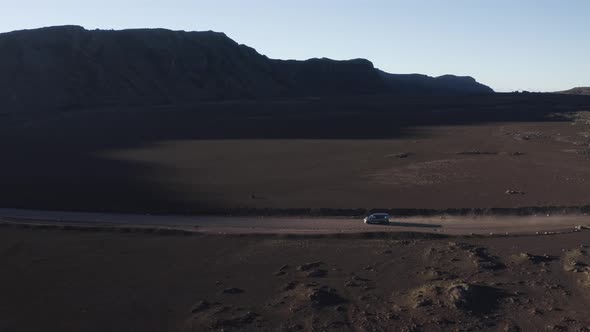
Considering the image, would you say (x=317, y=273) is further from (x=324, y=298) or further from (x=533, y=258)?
(x=533, y=258)

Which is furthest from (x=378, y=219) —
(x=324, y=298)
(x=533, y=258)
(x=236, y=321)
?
(x=236, y=321)

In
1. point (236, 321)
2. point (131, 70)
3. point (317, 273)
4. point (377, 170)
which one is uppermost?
point (131, 70)

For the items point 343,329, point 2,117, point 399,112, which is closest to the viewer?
point 343,329

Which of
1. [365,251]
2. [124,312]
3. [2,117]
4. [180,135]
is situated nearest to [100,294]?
[124,312]

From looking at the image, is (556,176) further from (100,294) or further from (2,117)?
(2,117)

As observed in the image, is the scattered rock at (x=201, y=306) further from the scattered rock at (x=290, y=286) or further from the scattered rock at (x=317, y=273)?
the scattered rock at (x=317, y=273)

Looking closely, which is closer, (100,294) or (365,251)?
(100,294)

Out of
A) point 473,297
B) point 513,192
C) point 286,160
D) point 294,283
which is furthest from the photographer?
point 286,160

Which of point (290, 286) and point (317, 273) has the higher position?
point (317, 273)
